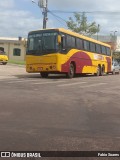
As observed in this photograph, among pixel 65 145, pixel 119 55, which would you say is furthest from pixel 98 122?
pixel 119 55

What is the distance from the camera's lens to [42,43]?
2536cm

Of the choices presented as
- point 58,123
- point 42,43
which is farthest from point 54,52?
point 58,123

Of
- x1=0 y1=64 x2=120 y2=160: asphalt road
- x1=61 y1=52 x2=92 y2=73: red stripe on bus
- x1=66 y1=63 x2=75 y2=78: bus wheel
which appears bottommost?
x1=0 y1=64 x2=120 y2=160: asphalt road

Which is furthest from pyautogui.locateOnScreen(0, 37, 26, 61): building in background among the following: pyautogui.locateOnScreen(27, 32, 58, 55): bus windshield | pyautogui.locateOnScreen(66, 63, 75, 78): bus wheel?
pyautogui.locateOnScreen(27, 32, 58, 55): bus windshield

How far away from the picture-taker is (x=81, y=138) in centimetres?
769

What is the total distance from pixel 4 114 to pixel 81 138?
2.84 m

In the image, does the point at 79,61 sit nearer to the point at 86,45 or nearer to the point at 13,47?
the point at 86,45

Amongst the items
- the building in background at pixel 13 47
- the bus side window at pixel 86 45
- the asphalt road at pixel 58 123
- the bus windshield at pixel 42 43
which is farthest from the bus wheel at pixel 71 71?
the building in background at pixel 13 47

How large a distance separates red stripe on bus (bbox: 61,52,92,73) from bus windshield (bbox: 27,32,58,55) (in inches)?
55.3

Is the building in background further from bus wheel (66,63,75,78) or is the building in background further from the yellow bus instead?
bus wheel (66,63,75,78)

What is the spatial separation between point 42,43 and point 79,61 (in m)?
4.12

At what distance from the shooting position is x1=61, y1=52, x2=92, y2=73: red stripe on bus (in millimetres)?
26081

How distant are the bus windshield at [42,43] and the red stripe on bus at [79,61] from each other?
141cm

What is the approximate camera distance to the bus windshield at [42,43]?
2498 centimetres
